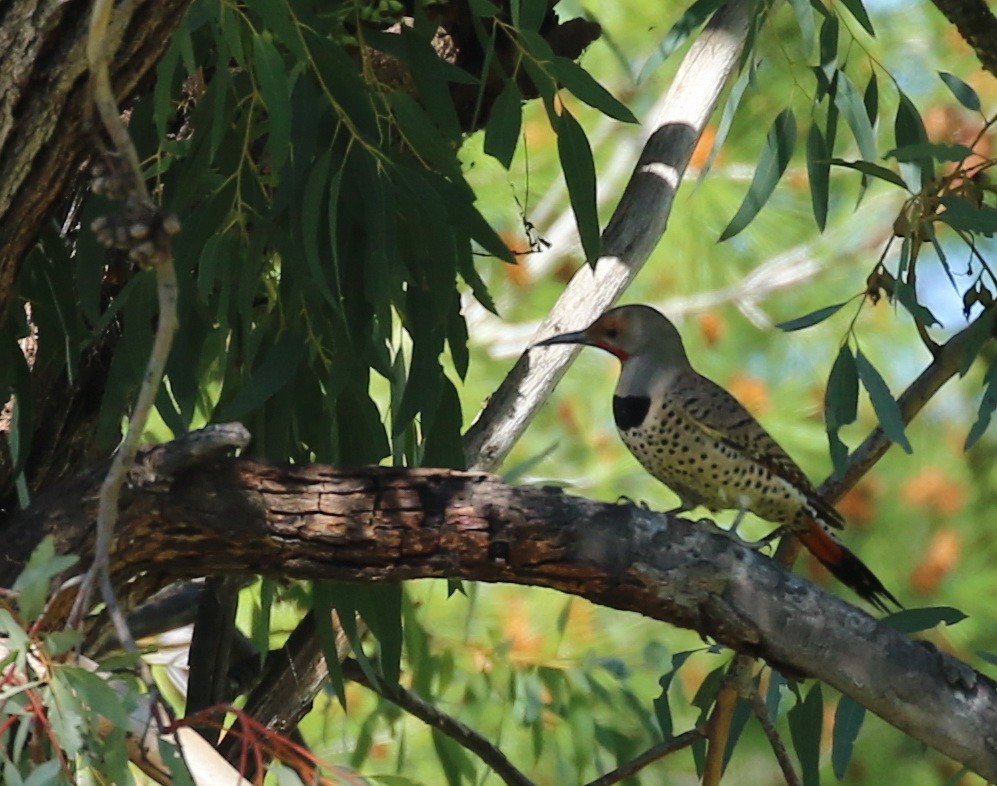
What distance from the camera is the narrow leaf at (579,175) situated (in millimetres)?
2002

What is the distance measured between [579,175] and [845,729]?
79cm

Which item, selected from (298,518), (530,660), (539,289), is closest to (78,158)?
(298,518)

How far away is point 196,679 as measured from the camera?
2.58 m

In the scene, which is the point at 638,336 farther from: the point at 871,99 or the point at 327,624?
the point at 327,624

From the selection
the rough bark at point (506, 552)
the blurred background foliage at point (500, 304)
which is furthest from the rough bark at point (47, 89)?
the rough bark at point (506, 552)

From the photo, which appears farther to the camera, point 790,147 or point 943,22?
point 943,22

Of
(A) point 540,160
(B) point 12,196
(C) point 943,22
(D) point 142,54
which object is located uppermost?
(C) point 943,22

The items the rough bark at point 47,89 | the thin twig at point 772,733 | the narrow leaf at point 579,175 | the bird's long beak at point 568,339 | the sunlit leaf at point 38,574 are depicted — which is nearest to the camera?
the sunlit leaf at point 38,574

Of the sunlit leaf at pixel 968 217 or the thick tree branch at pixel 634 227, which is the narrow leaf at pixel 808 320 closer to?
the sunlit leaf at pixel 968 217

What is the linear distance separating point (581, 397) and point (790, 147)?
379 cm

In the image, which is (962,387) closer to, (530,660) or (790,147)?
(530,660)

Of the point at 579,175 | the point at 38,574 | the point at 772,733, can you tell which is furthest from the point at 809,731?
the point at 38,574

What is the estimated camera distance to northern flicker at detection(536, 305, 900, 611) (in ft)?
9.03

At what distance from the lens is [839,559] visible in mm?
2779
